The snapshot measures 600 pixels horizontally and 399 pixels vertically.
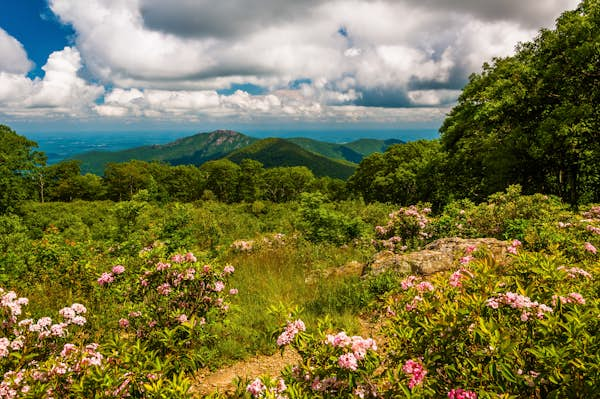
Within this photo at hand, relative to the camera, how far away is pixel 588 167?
57.0 ft

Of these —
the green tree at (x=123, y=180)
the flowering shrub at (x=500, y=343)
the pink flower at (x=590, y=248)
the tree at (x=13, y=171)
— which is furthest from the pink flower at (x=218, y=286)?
the green tree at (x=123, y=180)

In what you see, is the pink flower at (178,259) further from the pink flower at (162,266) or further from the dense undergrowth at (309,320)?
the pink flower at (162,266)

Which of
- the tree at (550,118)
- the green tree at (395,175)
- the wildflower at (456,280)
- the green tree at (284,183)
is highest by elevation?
the tree at (550,118)

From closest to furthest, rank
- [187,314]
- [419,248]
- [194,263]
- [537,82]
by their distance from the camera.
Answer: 1. [187,314]
2. [194,263]
3. [419,248]
4. [537,82]

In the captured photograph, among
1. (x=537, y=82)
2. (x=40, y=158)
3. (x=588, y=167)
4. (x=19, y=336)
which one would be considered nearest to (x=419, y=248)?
(x=19, y=336)

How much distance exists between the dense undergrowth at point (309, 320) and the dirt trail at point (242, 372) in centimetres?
20

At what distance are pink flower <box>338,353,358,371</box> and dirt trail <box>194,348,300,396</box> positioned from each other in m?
2.72

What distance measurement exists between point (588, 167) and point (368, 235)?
14750mm

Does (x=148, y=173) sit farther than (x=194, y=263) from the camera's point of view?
Yes

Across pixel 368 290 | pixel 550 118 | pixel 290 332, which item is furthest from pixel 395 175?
pixel 290 332

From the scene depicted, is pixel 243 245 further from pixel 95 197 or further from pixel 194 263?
pixel 95 197

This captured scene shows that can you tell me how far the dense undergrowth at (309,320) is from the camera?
7.79 feet

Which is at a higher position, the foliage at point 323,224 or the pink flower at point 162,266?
the pink flower at point 162,266

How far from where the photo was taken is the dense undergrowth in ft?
7.79
